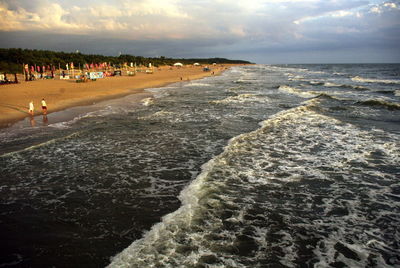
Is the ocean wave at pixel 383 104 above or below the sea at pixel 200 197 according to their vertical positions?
above

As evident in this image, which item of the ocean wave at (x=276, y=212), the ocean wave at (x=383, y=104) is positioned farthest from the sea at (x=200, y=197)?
the ocean wave at (x=383, y=104)

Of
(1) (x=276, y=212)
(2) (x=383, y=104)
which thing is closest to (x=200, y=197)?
(1) (x=276, y=212)

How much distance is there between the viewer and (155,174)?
9930 mm

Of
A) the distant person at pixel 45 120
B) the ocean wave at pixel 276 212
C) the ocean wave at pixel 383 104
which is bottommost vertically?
the ocean wave at pixel 276 212

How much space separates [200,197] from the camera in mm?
8023

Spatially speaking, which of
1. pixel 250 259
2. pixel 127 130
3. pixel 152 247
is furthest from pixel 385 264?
pixel 127 130

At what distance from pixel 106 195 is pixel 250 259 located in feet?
16.1

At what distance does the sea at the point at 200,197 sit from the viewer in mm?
5641

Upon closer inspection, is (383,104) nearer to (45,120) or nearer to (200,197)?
(200,197)

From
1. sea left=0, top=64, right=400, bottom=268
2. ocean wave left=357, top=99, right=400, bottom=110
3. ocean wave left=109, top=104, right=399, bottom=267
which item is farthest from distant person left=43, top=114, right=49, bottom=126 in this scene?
ocean wave left=357, top=99, right=400, bottom=110

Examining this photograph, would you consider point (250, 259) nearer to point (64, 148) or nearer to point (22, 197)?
point (22, 197)

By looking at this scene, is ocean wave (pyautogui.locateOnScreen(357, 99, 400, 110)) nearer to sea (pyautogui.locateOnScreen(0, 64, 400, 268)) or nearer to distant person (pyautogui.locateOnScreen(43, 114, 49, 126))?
sea (pyautogui.locateOnScreen(0, 64, 400, 268))

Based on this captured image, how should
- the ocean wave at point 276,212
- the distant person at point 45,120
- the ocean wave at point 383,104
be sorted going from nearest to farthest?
the ocean wave at point 276,212 → the distant person at point 45,120 → the ocean wave at point 383,104

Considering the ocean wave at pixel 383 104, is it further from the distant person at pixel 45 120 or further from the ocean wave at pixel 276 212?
the distant person at pixel 45 120
